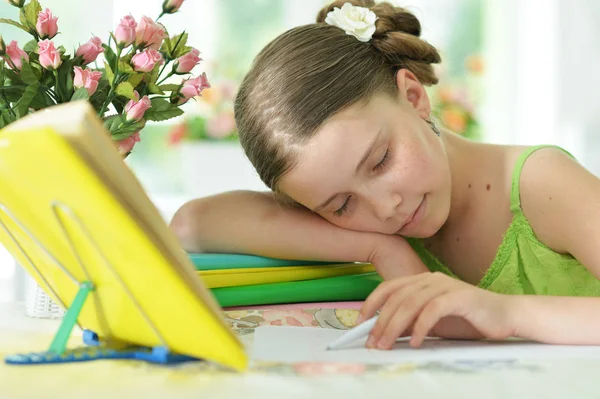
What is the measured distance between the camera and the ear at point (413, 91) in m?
1.21

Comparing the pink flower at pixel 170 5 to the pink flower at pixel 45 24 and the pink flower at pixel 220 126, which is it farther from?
the pink flower at pixel 220 126

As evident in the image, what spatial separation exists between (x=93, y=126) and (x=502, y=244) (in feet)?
2.85

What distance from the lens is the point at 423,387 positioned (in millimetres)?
552

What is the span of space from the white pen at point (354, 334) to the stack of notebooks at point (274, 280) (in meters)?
0.35

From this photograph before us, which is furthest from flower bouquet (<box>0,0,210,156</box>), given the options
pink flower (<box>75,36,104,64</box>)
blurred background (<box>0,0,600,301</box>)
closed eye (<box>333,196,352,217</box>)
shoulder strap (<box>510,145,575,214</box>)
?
blurred background (<box>0,0,600,301</box>)

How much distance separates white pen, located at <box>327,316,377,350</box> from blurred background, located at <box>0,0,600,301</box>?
7.29 ft

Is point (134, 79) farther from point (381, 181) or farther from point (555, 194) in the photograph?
point (555, 194)

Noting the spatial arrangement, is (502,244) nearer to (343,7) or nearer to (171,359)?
(343,7)

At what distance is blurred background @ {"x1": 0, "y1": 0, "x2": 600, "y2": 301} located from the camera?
3.12 meters

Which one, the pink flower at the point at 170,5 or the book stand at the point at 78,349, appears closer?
the book stand at the point at 78,349

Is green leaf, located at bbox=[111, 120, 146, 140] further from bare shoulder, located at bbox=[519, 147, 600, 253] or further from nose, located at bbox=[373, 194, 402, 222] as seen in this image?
bare shoulder, located at bbox=[519, 147, 600, 253]

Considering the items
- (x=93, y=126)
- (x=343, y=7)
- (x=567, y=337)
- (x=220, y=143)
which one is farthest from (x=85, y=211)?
(x=220, y=143)

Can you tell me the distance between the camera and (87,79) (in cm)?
97

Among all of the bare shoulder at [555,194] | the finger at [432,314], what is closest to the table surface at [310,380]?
the finger at [432,314]
